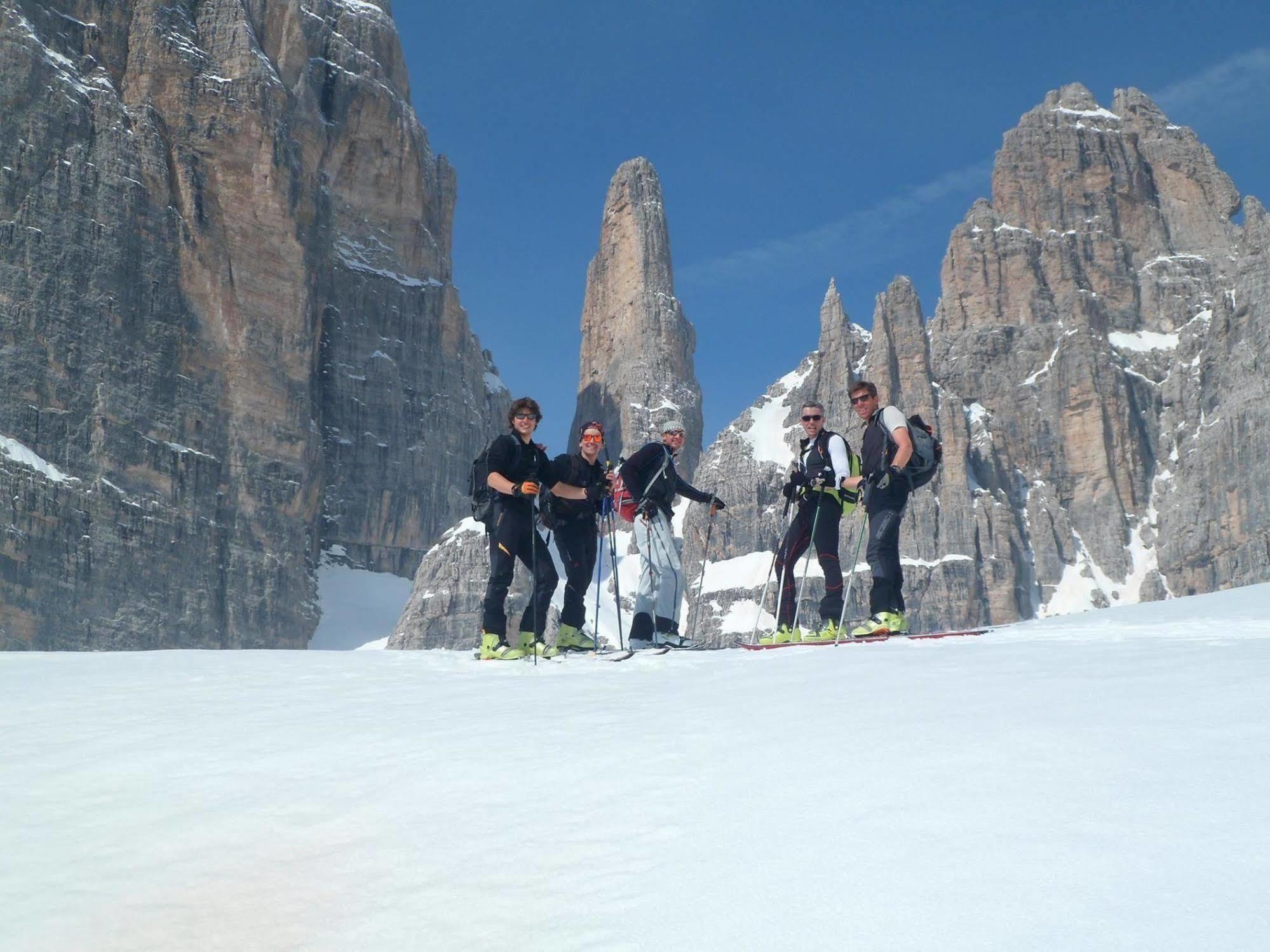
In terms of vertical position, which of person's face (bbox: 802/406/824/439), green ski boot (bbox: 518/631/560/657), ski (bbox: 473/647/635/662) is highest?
person's face (bbox: 802/406/824/439)

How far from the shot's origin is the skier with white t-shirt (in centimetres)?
1023

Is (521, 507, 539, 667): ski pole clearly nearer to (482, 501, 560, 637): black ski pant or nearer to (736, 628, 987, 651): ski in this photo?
(482, 501, 560, 637): black ski pant

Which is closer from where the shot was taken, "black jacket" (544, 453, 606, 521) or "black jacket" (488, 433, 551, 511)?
"black jacket" (488, 433, 551, 511)

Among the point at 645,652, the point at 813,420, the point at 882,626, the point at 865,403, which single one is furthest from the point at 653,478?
the point at 882,626

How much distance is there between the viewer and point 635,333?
439ft

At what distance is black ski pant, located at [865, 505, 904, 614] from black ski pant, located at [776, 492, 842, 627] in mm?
482

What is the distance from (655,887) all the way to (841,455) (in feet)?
24.4

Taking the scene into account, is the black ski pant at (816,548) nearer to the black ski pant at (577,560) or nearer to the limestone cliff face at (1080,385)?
the black ski pant at (577,560)

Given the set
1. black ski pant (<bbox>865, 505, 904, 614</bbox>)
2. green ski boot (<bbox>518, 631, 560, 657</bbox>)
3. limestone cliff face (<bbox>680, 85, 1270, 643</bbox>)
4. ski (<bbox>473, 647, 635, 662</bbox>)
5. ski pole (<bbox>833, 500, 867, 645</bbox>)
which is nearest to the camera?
ski (<bbox>473, 647, 635, 662</bbox>)

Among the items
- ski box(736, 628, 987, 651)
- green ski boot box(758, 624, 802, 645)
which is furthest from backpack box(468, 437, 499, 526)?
green ski boot box(758, 624, 802, 645)

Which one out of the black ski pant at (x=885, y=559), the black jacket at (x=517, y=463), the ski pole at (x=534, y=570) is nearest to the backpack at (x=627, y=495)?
the black jacket at (x=517, y=463)

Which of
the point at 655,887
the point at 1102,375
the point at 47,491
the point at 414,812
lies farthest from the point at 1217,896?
the point at 1102,375

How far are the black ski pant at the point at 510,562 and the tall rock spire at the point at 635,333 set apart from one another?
113060mm

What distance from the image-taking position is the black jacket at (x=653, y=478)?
11.7 meters
